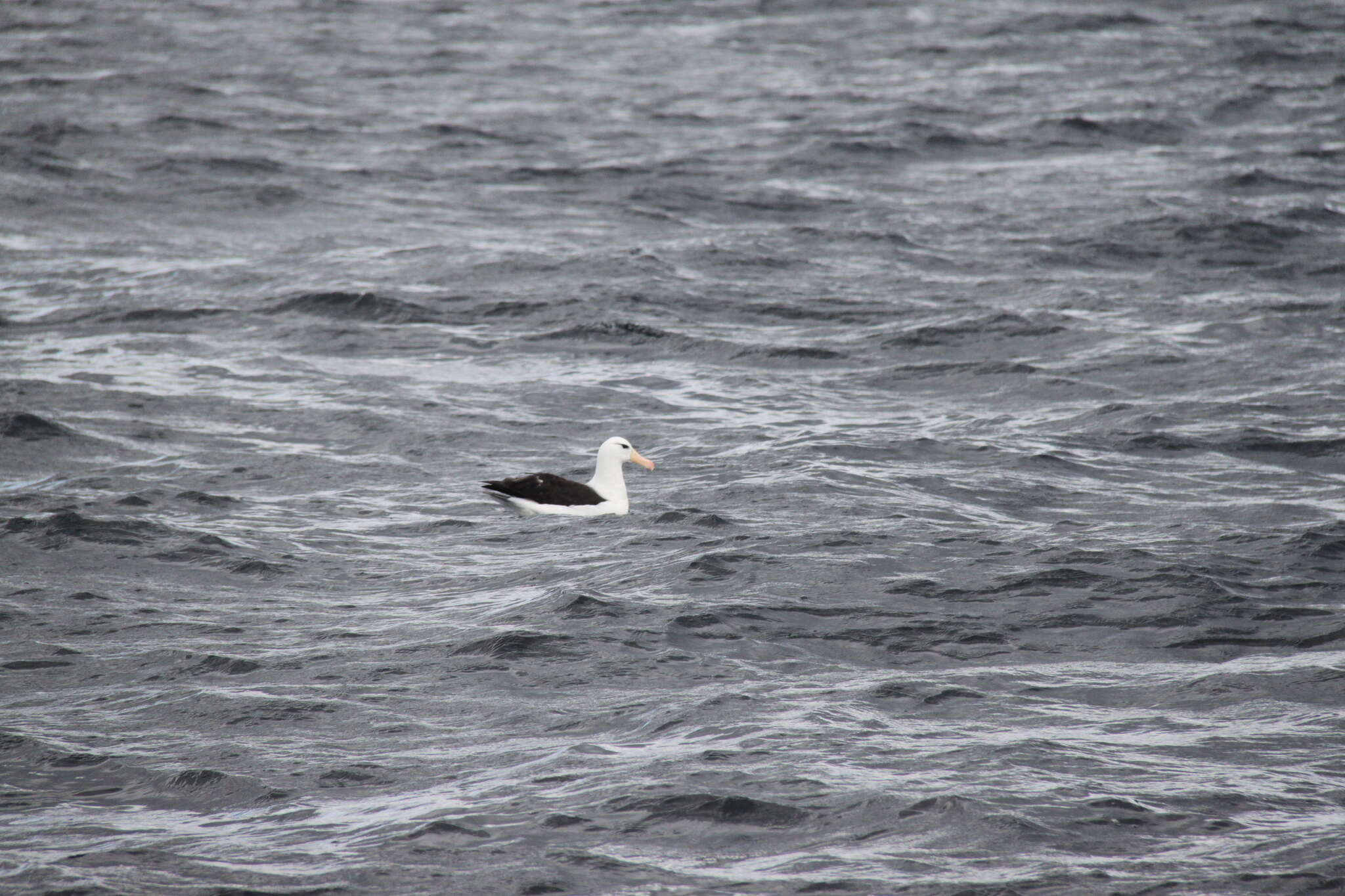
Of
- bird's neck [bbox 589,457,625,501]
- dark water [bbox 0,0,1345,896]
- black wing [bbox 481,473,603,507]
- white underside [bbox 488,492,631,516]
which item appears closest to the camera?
dark water [bbox 0,0,1345,896]

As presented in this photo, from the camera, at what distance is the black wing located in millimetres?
11812

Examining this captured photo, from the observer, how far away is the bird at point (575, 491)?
11.8 meters

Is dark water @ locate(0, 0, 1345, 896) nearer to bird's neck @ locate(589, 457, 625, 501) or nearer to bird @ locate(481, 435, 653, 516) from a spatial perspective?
bird @ locate(481, 435, 653, 516)

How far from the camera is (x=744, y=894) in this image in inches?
263

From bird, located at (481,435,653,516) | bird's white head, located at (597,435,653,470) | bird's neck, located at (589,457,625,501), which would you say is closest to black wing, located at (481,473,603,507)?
bird, located at (481,435,653,516)

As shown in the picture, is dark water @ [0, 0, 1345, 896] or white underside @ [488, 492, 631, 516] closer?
dark water @ [0, 0, 1345, 896]

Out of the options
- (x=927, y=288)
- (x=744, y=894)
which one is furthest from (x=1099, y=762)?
(x=927, y=288)

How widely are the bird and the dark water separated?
0.22 metres

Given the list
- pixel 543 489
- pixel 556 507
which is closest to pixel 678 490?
pixel 556 507

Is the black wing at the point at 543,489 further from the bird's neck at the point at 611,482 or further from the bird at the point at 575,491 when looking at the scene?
the bird's neck at the point at 611,482

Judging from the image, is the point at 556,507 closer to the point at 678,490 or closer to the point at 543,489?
the point at 543,489

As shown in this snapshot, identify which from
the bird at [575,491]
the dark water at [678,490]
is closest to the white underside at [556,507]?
the bird at [575,491]

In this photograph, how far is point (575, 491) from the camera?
12.0 metres

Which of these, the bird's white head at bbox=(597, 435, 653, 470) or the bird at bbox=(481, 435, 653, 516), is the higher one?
the bird's white head at bbox=(597, 435, 653, 470)
